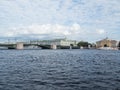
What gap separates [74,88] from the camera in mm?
22156

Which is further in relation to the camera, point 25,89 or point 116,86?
point 116,86

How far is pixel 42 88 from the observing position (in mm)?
21719

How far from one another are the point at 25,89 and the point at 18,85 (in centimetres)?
217

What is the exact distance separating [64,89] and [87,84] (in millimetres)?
3055

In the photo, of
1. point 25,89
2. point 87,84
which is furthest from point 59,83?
point 25,89

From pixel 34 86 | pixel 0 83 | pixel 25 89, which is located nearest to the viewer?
pixel 25 89

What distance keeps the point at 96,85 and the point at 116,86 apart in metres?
1.73

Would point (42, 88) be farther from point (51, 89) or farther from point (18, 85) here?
point (18, 85)

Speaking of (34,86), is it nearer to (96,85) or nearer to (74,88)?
(74,88)

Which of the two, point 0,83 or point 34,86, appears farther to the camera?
point 0,83

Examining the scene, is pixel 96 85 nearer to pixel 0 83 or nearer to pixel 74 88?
pixel 74 88

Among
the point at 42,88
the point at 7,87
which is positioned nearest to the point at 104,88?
the point at 42,88

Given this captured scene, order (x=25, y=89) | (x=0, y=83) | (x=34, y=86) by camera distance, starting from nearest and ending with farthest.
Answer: (x=25, y=89)
(x=34, y=86)
(x=0, y=83)

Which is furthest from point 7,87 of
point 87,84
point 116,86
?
point 116,86
